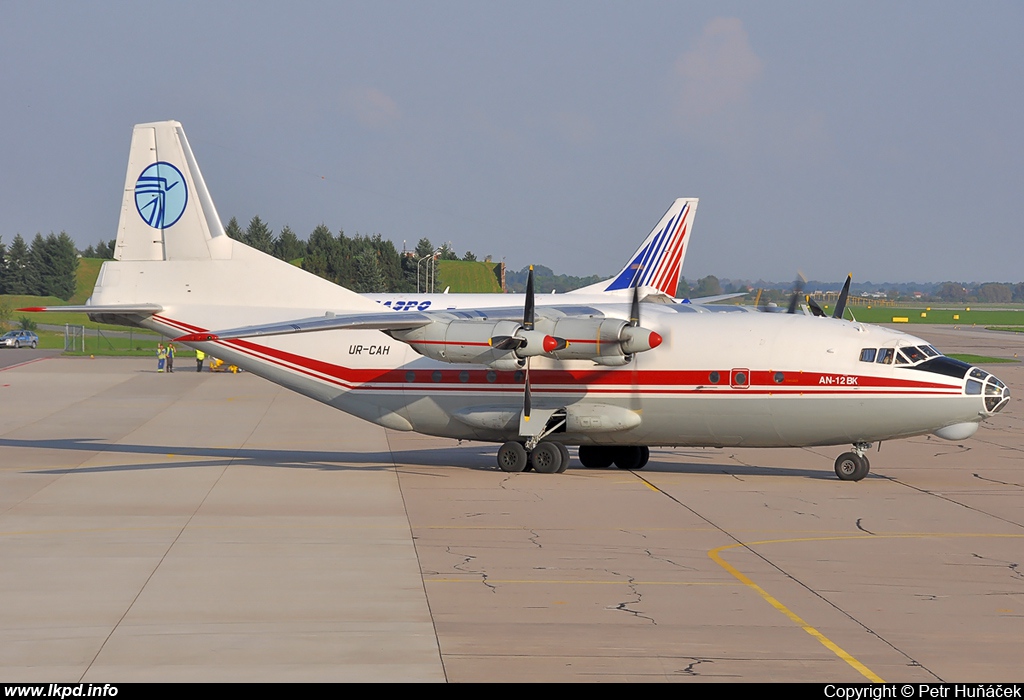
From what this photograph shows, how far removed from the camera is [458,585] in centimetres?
1379

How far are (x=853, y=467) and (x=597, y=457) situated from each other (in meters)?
Result: 6.02

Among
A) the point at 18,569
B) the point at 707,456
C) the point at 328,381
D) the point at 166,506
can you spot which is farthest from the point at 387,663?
the point at 707,456

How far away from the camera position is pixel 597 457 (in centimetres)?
2580

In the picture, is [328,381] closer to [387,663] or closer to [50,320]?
[387,663]

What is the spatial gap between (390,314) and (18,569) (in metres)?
10.7

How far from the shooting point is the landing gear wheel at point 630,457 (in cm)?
2558

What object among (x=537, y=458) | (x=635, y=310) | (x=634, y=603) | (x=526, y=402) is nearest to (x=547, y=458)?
(x=537, y=458)

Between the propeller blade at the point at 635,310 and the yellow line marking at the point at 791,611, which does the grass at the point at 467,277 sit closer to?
the propeller blade at the point at 635,310

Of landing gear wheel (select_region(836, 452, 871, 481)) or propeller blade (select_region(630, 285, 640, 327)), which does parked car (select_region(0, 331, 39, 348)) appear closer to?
propeller blade (select_region(630, 285, 640, 327))

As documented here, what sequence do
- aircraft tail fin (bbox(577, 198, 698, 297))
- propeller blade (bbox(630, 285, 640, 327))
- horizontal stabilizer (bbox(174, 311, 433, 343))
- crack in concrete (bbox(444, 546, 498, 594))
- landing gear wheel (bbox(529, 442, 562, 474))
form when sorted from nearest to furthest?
crack in concrete (bbox(444, 546, 498, 594)) → horizontal stabilizer (bbox(174, 311, 433, 343)) → propeller blade (bbox(630, 285, 640, 327)) → landing gear wheel (bbox(529, 442, 562, 474)) → aircraft tail fin (bbox(577, 198, 698, 297))

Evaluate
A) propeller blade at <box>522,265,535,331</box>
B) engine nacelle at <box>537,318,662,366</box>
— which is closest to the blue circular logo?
propeller blade at <box>522,265,535,331</box>

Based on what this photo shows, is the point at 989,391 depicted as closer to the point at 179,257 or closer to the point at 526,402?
the point at 526,402

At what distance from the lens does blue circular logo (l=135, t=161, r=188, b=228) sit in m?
26.4

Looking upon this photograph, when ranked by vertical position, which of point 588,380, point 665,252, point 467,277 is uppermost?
point 665,252
